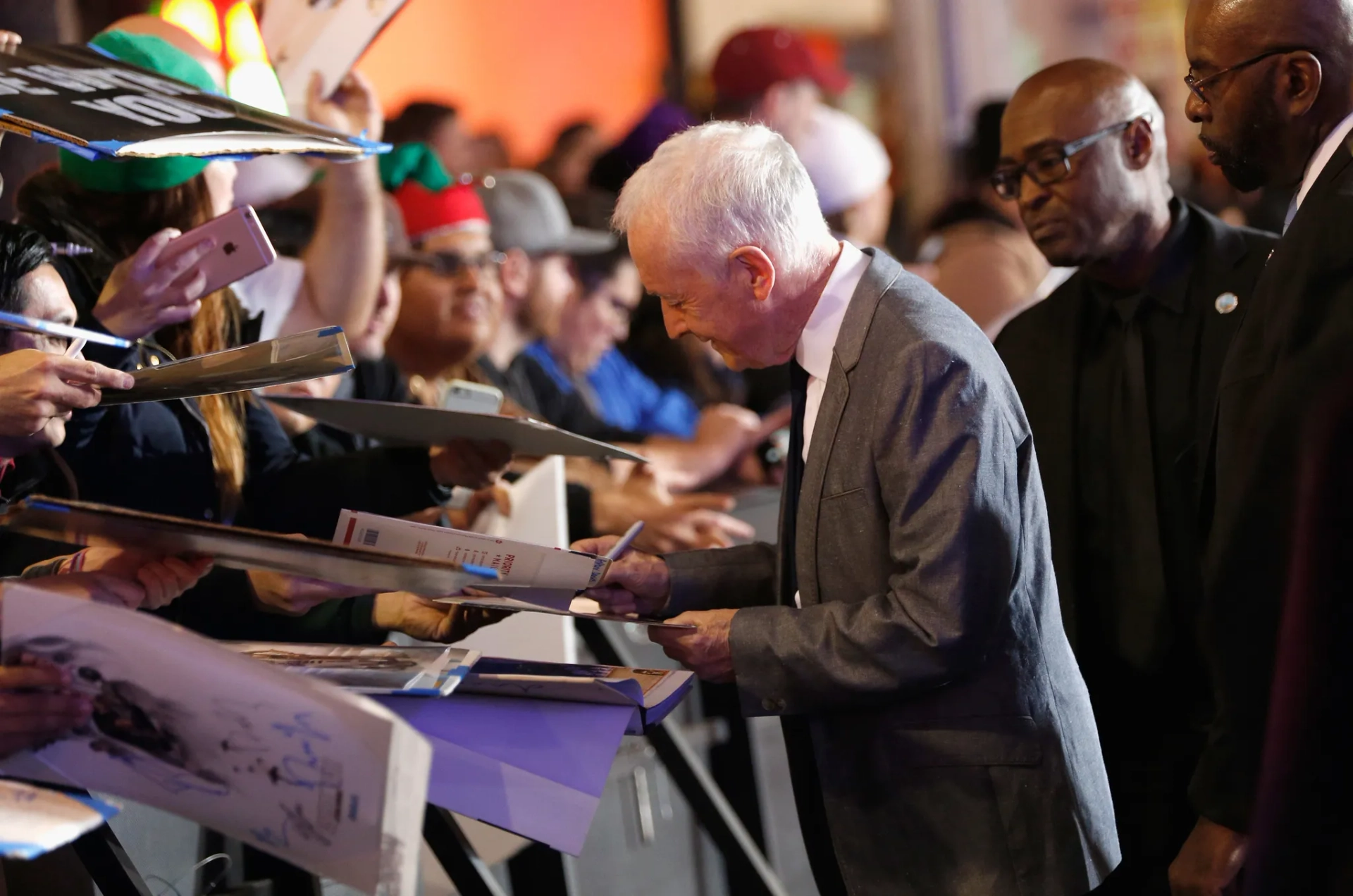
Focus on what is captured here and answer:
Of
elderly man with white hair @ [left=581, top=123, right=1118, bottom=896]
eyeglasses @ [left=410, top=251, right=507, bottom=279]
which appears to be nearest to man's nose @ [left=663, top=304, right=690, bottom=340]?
elderly man with white hair @ [left=581, top=123, right=1118, bottom=896]

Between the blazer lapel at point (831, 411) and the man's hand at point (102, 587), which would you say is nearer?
the man's hand at point (102, 587)

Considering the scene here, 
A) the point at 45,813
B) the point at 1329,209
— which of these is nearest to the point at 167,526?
the point at 45,813

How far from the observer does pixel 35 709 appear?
1252mm

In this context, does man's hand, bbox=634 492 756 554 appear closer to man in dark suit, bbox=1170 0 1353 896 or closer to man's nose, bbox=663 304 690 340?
man's nose, bbox=663 304 690 340

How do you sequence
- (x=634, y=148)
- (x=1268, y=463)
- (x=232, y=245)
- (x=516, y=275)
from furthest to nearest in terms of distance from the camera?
(x=634, y=148) < (x=516, y=275) < (x=232, y=245) < (x=1268, y=463)

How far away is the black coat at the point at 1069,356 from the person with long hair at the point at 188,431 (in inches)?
36.4

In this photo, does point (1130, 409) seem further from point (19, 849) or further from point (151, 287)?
point (19, 849)

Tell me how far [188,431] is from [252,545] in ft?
2.86

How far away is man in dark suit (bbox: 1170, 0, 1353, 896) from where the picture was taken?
1385mm

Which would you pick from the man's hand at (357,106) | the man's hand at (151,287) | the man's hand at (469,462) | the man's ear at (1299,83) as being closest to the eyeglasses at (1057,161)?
the man's ear at (1299,83)

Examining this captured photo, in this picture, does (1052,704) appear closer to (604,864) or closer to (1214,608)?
(1214,608)

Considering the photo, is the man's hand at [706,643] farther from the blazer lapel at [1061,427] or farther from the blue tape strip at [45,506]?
the blazer lapel at [1061,427]

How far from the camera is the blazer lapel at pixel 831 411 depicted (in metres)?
1.61

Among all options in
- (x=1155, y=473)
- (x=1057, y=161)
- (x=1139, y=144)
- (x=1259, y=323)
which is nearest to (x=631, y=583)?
(x=1259, y=323)
